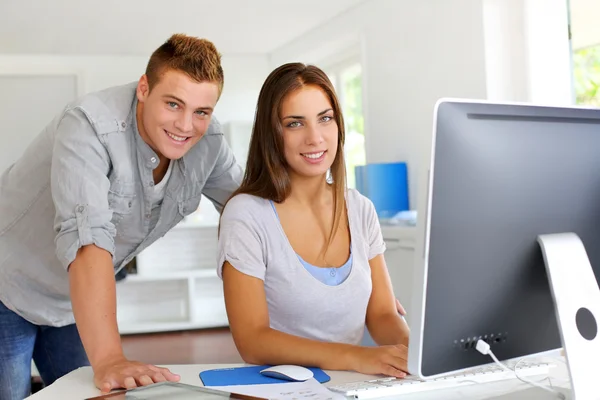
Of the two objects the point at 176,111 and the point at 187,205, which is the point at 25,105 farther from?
the point at 176,111

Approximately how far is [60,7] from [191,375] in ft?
15.1

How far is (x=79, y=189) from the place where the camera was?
5.32 ft

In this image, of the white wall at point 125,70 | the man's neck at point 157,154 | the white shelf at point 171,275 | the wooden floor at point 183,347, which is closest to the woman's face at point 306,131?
the man's neck at point 157,154

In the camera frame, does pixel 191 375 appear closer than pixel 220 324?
Yes

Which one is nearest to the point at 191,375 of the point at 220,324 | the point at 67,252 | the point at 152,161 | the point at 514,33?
the point at 67,252

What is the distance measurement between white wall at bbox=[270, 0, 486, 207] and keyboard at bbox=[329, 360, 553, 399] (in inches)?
111

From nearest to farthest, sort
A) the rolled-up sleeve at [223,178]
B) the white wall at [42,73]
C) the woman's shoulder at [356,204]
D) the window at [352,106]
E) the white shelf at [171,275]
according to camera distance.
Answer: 1. the woman's shoulder at [356,204]
2. the rolled-up sleeve at [223,178]
3. the window at [352,106]
4. the white shelf at [171,275]
5. the white wall at [42,73]

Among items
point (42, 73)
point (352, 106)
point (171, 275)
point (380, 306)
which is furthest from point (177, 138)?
point (42, 73)

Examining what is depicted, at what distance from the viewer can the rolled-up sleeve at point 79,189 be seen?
5.14ft

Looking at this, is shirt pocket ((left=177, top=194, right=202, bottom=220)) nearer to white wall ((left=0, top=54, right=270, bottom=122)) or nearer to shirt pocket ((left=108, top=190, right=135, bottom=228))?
shirt pocket ((left=108, top=190, right=135, bottom=228))

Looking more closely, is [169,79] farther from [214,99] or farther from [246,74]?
[246,74]

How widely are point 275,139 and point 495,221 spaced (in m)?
0.87

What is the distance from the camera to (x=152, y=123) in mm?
1850

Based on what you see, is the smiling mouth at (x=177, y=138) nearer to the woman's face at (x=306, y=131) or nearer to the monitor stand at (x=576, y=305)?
the woman's face at (x=306, y=131)
